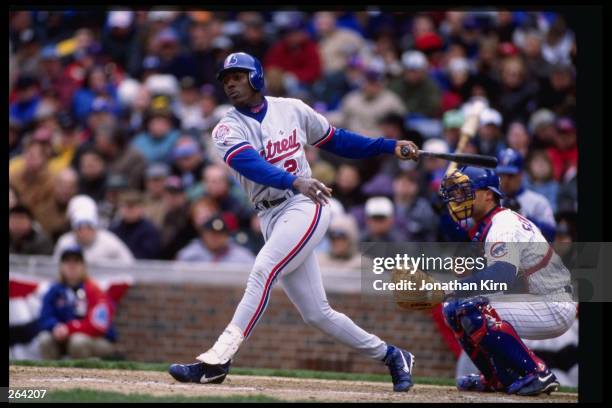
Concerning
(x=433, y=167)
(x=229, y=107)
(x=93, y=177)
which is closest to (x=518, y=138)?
(x=433, y=167)

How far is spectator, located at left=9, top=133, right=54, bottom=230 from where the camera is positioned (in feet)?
45.0

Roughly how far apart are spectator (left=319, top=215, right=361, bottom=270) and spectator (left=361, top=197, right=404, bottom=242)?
201 mm

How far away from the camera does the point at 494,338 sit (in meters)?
7.78

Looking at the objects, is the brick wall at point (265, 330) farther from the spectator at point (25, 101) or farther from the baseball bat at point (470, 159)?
the spectator at point (25, 101)

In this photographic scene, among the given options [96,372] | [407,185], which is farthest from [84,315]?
[407,185]

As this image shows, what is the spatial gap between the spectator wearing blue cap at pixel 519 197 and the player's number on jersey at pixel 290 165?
213cm

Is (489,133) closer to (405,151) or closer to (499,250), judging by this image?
(405,151)

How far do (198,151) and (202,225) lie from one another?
1794mm

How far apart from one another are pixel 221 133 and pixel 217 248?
448cm

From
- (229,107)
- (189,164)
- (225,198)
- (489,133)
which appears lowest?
(225,198)

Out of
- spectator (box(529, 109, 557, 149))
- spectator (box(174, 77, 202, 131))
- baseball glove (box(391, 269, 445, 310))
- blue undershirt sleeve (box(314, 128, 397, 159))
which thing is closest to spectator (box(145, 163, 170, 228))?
spectator (box(174, 77, 202, 131))

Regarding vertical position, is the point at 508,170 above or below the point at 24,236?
above

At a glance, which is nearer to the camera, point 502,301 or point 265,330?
point 502,301

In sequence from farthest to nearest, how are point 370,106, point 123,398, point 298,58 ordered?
point 298,58
point 370,106
point 123,398
